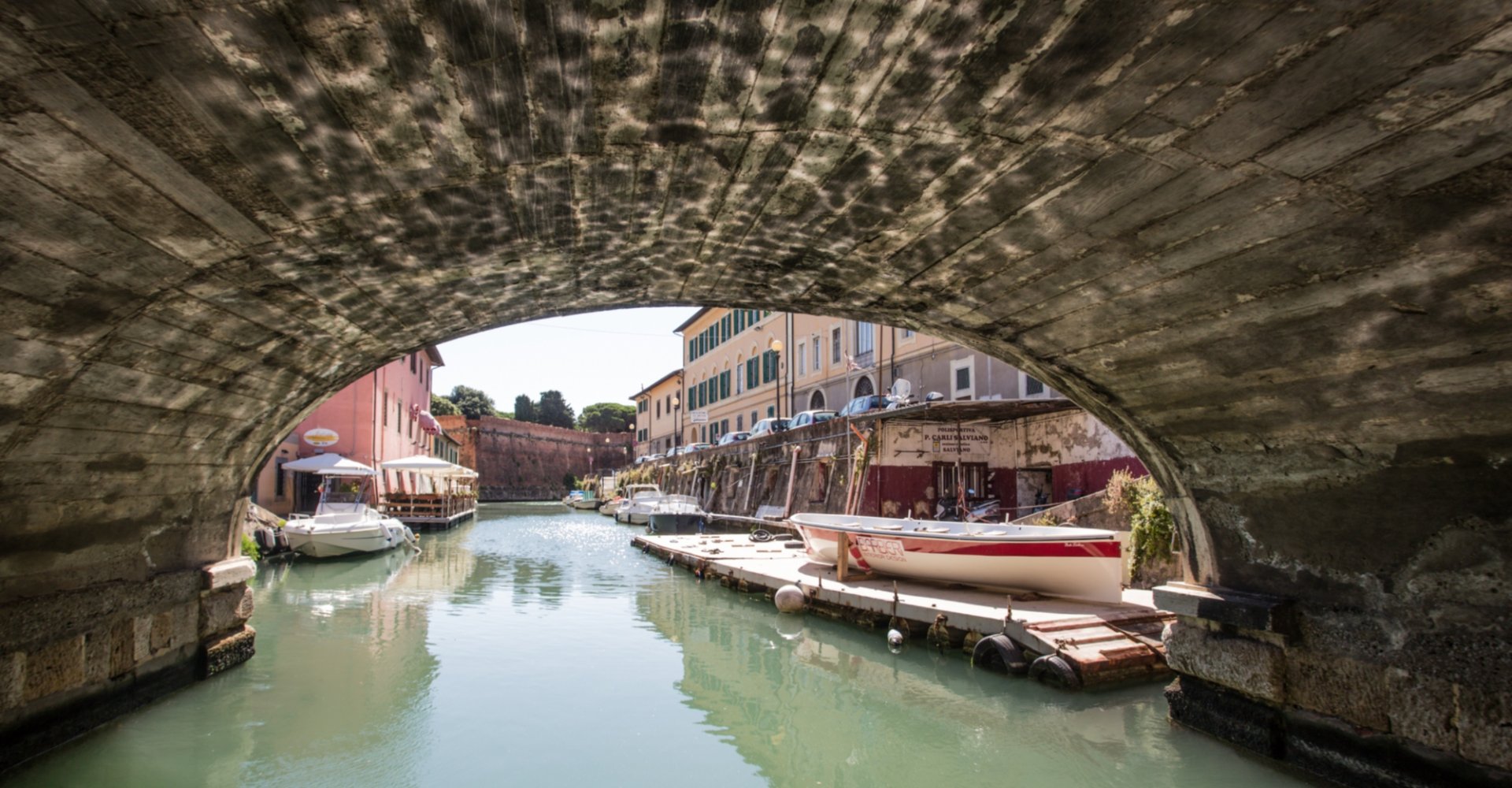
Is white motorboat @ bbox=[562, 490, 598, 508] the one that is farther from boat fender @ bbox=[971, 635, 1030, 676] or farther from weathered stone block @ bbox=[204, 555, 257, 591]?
boat fender @ bbox=[971, 635, 1030, 676]

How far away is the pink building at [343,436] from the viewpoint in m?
23.2

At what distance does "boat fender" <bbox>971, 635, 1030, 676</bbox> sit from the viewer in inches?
316

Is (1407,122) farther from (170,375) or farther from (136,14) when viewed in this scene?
(170,375)

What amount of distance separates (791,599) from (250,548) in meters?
12.1

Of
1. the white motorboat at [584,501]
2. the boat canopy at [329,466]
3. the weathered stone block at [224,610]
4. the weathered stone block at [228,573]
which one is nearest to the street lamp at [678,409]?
the white motorboat at [584,501]

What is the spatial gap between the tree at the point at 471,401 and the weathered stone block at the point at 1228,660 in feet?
254

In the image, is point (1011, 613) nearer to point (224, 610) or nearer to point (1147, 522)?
point (1147, 522)

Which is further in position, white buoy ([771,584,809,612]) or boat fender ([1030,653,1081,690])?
white buoy ([771,584,809,612])

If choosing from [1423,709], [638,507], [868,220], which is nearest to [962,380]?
[638,507]

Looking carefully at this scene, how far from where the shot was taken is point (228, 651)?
8.18 metres

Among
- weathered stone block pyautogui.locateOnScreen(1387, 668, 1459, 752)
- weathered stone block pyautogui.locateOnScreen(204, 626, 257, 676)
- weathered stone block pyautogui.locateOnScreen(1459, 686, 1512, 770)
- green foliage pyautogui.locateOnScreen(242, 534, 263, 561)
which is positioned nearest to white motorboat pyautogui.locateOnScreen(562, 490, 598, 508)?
green foliage pyautogui.locateOnScreen(242, 534, 263, 561)

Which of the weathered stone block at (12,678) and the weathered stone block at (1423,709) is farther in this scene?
the weathered stone block at (12,678)

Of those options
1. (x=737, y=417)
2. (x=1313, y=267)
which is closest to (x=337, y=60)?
(x=1313, y=267)

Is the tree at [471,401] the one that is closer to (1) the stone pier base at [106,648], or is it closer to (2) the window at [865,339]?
(2) the window at [865,339]
